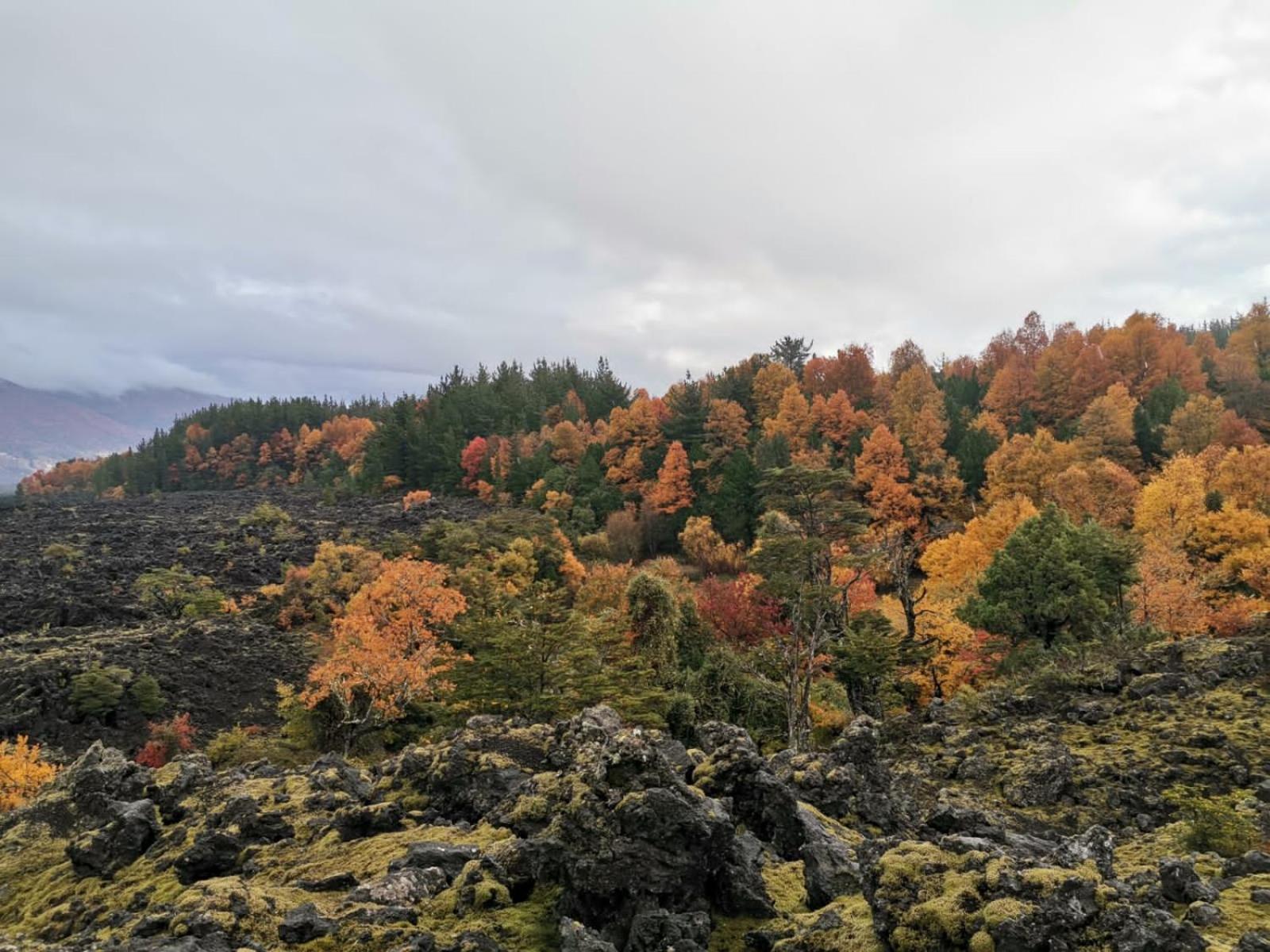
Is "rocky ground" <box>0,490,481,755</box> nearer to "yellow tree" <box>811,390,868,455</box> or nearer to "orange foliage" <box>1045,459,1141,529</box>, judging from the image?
"yellow tree" <box>811,390,868,455</box>

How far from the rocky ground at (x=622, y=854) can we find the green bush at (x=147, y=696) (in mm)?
20112

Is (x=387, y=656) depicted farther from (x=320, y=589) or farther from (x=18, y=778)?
(x=320, y=589)

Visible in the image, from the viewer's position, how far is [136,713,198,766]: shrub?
89.4ft

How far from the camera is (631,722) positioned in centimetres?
2306

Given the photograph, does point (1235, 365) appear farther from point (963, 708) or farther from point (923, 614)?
point (963, 708)

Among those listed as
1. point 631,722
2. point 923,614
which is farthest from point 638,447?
point 631,722

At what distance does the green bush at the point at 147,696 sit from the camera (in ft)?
106

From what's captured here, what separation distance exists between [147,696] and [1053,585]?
43.9 metres

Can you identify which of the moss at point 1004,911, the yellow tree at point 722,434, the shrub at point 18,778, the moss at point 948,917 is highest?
the yellow tree at point 722,434

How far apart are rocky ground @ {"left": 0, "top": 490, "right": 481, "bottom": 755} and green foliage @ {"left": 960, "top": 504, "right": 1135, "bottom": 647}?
37.2m

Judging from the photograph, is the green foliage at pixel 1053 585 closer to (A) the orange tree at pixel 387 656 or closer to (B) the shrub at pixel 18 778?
(A) the orange tree at pixel 387 656

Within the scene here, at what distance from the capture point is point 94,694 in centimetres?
3164

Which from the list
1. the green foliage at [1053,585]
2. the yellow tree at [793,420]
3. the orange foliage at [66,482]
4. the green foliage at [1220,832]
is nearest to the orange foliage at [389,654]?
the green foliage at [1220,832]

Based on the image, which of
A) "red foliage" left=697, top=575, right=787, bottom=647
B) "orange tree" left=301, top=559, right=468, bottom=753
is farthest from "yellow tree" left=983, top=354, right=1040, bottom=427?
"orange tree" left=301, top=559, right=468, bottom=753
